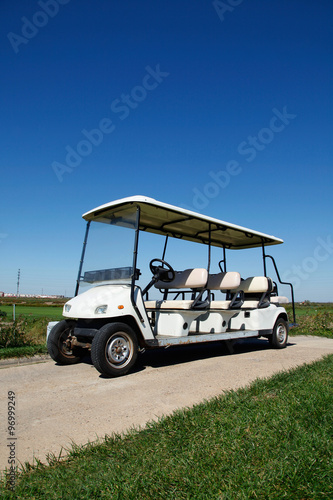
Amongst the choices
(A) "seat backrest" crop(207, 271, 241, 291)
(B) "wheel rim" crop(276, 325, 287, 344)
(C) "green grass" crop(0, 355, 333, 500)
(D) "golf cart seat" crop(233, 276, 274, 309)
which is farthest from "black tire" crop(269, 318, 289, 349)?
(C) "green grass" crop(0, 355, 333, 500)

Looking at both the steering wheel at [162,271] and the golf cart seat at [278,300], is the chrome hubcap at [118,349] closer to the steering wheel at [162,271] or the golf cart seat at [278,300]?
the steering wheel at [162,271]

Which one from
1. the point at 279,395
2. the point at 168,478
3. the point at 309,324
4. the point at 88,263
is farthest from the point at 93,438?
the point at 309,324

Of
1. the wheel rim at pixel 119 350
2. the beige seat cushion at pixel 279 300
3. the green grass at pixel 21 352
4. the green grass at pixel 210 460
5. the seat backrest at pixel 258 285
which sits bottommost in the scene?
the green grass at pixel 21 352

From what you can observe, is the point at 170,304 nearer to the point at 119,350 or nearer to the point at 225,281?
the point at 119,350

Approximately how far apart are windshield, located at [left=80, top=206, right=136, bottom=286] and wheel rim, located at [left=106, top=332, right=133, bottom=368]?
98cm

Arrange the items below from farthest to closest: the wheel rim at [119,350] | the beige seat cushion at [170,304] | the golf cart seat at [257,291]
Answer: the golf cart seat at [257,291], the beige seat cushion at [170,304], the wheel rim at [119,350]

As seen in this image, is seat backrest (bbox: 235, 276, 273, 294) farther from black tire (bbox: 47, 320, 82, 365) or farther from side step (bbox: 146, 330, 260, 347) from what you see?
black tire (bbox: 47, 320, 82, 365)

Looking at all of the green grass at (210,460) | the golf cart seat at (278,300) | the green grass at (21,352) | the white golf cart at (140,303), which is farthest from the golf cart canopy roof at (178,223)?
the green grass at (210,460)

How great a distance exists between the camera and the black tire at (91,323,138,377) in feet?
17.7

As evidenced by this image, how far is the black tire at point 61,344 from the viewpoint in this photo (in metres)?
6.46

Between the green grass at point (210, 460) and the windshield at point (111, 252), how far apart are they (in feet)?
10.3

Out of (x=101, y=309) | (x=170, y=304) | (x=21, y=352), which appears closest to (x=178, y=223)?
(x=170, y=304)

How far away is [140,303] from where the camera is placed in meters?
6.11

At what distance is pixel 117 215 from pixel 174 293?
2.74 m
